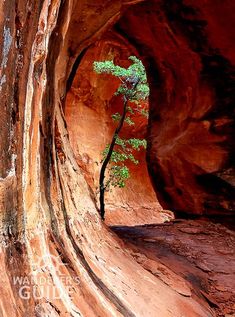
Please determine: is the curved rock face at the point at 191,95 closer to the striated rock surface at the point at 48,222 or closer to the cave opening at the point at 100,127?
the striated rock surface at the point at 48,222

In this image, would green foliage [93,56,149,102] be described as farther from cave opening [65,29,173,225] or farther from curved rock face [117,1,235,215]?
cave opening [65,29,173,225]

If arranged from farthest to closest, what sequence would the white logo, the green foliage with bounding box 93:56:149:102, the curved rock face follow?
1. the green foliage with bounding box 93:56:149:102
2. the curved rock face
3. the white logo

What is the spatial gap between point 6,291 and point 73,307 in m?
0.54

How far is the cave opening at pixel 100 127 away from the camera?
51.8 ft

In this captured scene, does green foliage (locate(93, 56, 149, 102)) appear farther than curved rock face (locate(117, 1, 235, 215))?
Yes

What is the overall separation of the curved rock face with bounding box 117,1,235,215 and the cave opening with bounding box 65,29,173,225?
703 centimetres

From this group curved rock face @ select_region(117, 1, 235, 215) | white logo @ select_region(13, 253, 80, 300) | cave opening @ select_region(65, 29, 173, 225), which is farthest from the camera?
cave opening @ select_region(65, 29, 173, 225)

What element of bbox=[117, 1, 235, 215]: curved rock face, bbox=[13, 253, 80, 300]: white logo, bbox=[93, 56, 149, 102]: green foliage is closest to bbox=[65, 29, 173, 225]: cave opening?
bbox=[93, 56, 149, 102]: green foliage

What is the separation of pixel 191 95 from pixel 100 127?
950 centimetres

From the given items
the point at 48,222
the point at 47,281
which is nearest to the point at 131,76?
the point at 48,222

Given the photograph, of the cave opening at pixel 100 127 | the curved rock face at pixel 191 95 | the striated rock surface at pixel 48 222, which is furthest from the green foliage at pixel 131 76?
the cave opening at pixel 100 127

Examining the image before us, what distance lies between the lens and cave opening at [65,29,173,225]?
15.8 metres

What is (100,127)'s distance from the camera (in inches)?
680

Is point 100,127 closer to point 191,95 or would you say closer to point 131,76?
point 131,76
